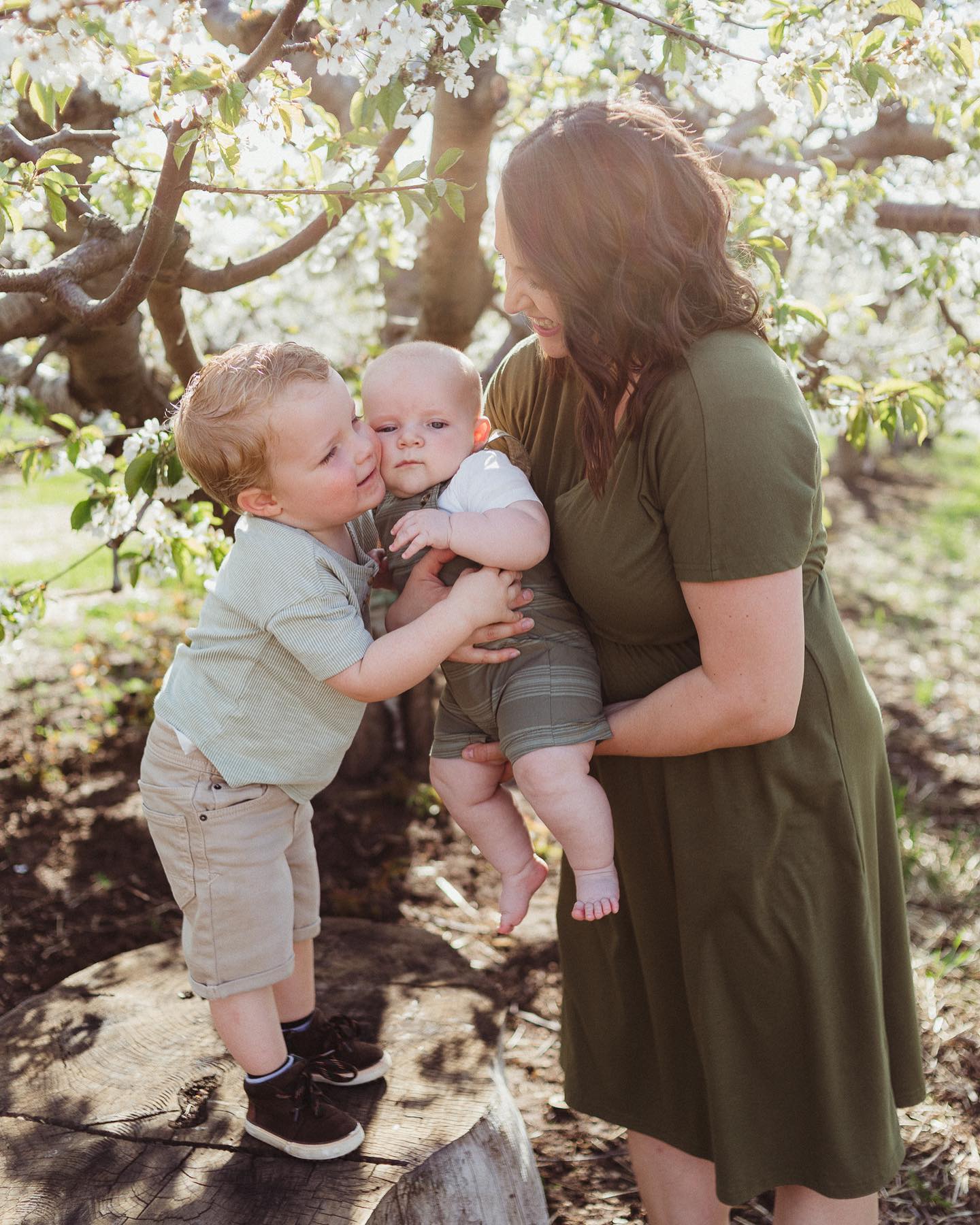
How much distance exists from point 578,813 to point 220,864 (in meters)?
0.63

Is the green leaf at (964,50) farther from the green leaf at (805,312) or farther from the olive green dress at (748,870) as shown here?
the olive green dress at (748,870)

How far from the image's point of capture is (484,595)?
1758 millimetres

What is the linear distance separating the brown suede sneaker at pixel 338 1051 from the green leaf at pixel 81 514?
127 cm

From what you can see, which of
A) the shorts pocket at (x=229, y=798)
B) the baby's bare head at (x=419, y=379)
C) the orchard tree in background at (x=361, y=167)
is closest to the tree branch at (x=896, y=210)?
the orchard tree in background at (x=361, y=167)

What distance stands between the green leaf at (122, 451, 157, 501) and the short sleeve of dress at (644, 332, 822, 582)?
1.26m

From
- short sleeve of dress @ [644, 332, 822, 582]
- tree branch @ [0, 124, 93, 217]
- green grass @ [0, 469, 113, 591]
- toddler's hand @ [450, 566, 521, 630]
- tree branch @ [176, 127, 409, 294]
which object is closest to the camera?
short sleeve of dress @ [644, 332, 822, 582]

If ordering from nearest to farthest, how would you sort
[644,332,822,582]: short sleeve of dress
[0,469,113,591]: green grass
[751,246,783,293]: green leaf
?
[644,332,822,582]: short sleeve of dress < [751,246,783,293]: green leaf < [0,469,113,591]: green grass

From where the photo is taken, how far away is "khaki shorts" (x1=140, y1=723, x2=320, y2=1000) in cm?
187

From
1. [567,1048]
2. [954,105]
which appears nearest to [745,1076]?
[567,1048]

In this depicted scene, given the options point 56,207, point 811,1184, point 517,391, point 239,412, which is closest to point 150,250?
point 56,207

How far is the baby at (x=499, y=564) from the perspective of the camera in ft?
5.88

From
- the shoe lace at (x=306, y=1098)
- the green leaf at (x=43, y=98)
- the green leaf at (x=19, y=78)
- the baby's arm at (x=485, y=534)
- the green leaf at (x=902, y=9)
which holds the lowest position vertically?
the shoe lace at (x=306, y=1098)

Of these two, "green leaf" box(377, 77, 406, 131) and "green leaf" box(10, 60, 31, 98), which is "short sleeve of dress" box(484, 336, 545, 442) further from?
"green leaf" box(10, 60, 31, 98)

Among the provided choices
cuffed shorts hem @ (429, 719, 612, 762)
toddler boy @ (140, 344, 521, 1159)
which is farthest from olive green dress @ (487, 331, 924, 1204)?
toddler boy @ (140, 344, 521, 1159)
